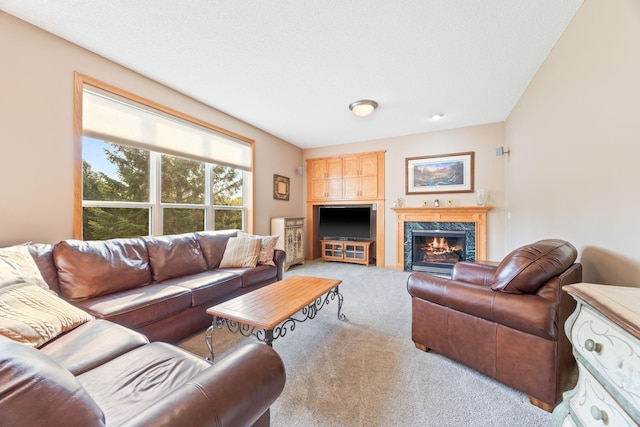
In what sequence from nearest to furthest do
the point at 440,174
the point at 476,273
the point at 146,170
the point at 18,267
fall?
1. the point at 18,267
2. the point at 476,273
3. the point at 146,170
4. the point at 440,174

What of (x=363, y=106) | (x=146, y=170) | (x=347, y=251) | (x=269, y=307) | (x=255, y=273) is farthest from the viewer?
(x=347, y=251)

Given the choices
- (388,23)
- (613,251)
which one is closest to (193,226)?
(388,23)

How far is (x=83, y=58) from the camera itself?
235 cm

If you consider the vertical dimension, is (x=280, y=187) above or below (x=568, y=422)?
above

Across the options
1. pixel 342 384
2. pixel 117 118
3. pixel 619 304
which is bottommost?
pixel 342 384

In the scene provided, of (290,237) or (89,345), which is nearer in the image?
(89,345)

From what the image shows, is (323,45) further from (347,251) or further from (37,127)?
(347,251)

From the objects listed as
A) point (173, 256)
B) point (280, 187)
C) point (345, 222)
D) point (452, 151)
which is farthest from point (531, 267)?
point (280, 187)

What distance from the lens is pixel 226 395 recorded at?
0.73 metres

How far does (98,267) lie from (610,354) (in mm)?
2964

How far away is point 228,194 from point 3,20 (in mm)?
2645

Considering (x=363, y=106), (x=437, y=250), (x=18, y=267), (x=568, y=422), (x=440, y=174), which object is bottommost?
(x=568, y=422)

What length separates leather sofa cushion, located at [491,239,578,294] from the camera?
139cm

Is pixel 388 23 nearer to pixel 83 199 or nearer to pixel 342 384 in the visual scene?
pixel 342 384
